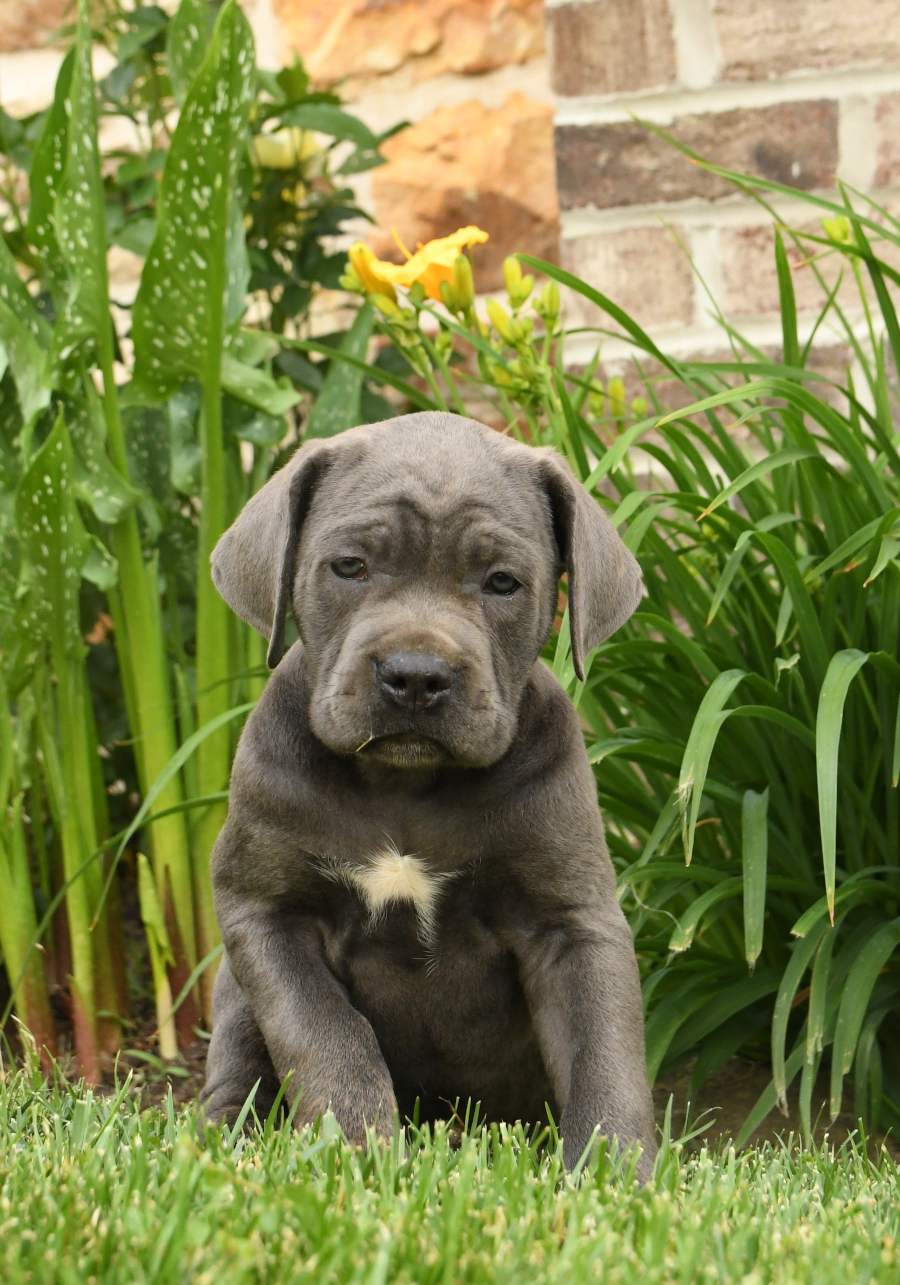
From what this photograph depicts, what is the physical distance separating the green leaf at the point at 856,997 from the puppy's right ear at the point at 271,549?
1.09 m

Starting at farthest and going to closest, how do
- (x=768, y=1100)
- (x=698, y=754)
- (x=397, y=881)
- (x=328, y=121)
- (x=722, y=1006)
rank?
(x=328, y=121)
(x=722, y=1006)
(x=768, y=1100)
(x=698, y=754)
(x=397, y=881)

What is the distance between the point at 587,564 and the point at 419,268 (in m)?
0.92

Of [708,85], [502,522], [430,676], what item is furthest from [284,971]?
[708,85]

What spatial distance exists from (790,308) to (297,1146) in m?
1.82

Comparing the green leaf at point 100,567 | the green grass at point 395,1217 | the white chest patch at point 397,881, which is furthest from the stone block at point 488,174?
the green grass at point 395,1217

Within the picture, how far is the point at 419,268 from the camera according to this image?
2.77m

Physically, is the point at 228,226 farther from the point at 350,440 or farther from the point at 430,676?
the point at 430,676

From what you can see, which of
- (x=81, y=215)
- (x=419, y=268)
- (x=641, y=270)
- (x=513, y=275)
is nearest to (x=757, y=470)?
(x=513, y=275)

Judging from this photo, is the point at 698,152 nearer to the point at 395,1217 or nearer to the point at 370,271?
the point at 370,271

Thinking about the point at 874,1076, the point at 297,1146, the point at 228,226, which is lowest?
the point at 874,1076

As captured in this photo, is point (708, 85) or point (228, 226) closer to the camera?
point (228, 226)

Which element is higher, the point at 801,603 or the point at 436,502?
the point at 436,502

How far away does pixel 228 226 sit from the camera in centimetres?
303

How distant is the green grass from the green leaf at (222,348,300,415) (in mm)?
1615
